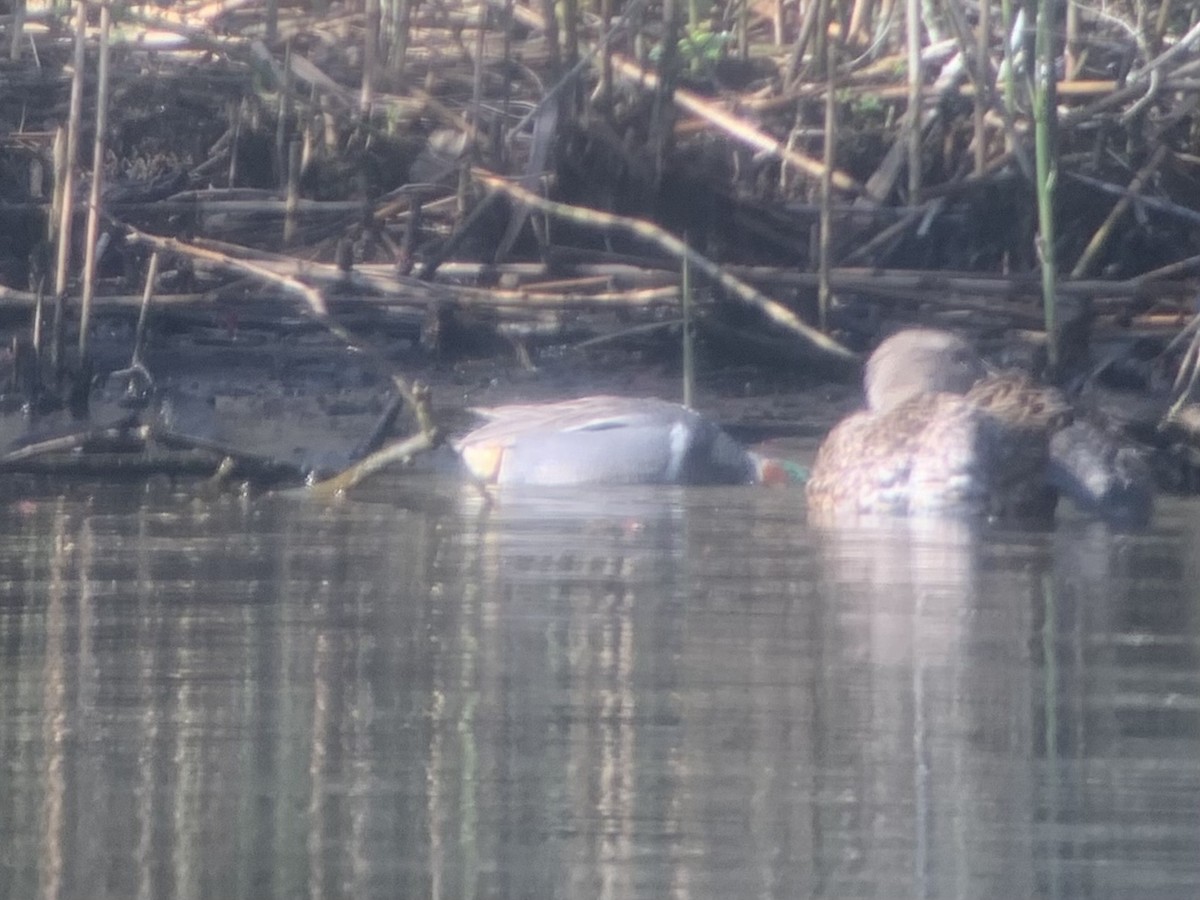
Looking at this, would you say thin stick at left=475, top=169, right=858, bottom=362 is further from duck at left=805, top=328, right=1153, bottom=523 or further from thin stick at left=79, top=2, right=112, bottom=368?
thin stick at left=79, top=2, right=112, bottom=368

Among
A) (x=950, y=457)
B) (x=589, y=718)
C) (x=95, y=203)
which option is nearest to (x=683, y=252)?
(x=950, y=457)

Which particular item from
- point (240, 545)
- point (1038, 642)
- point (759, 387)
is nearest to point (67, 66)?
point (759, 387)

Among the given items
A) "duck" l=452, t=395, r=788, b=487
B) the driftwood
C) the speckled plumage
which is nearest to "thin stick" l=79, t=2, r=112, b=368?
the driftwood

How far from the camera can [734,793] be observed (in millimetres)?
3312

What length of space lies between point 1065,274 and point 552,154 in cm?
190

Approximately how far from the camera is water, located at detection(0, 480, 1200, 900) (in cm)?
301

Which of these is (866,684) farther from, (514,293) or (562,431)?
(514,293)

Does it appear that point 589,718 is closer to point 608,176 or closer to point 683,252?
point 683,252

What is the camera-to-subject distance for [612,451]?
7422 mm

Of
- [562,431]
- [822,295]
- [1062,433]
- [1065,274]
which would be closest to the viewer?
[1062,433]

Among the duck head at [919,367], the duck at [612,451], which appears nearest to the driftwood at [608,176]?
the duck head at [919,367]

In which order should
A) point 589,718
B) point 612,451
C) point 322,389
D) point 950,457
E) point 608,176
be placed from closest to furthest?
point 589,718, point 950,457, point 612,451, point 322,389, point 608,176

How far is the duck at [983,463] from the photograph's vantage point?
6.77m

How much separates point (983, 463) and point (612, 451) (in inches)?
45.7
